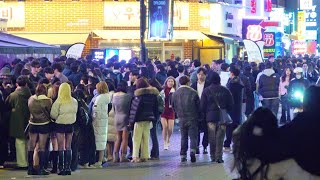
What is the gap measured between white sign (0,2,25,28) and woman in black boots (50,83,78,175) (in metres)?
24.7

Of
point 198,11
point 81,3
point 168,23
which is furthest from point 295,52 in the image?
point 168,23

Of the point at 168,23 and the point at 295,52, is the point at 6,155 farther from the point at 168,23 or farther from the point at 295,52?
the point at 295,52

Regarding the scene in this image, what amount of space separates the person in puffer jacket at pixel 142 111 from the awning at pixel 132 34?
2152cm

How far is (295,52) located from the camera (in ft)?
189

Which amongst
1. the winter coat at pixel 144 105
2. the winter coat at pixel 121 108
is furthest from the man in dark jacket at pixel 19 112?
the winter coat at pixel 144 105

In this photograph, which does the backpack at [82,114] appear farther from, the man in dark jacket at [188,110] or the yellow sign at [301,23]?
the yellow sign at [301,23]

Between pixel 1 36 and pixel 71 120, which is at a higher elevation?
pixel 1 36

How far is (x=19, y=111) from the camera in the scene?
14789mm

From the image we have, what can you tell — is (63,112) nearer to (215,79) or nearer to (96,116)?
(96,116)

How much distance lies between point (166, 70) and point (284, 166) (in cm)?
1768

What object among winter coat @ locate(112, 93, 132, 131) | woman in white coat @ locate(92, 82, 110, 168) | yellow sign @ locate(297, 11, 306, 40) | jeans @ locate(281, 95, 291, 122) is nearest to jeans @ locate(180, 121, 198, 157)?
winter coat @ locate(112, 93, 132, 131)

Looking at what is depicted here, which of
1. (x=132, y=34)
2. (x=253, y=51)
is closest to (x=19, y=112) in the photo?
(x=253, y=51)

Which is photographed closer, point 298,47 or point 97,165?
point 97,165

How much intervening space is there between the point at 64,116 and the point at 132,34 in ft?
79.7
